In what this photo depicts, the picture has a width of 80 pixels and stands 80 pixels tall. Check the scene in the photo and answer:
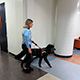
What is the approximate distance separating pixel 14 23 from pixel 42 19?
3.56ft

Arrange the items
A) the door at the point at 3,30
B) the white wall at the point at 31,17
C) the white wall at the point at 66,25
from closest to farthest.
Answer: the white wall at the point at 31,17
the white wall at the point at 66,25
the door at the point at 3,30

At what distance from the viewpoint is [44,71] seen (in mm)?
2711

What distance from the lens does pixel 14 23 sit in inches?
136

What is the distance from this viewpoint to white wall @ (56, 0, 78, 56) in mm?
3523

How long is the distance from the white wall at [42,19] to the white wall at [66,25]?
1.31ft

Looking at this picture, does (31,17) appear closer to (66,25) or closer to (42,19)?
(42,19)

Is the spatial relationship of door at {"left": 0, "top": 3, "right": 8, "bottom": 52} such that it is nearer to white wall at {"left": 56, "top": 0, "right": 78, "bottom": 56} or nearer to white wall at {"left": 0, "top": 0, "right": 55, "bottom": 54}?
white wall at {"left": 0, "top": 0, "right": 55, "bottom": 54}

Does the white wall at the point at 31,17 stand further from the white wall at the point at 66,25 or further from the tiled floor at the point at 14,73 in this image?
the tiled floor at the point at 14,73

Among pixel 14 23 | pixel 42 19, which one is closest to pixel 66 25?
pixel 42 19

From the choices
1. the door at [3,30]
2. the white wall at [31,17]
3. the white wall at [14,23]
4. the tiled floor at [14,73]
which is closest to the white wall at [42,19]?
the white wall at [31,17]

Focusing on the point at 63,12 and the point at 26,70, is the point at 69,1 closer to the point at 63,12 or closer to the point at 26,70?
the point at 63,12

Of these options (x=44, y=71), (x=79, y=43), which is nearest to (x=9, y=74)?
(x=44, y=71)

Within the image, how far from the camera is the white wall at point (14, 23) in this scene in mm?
3157

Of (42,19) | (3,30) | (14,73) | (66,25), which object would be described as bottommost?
(14,73)
